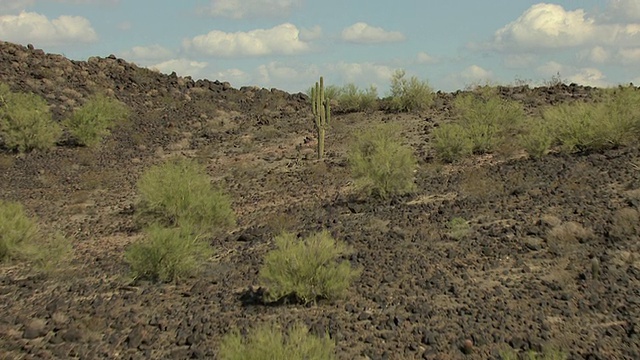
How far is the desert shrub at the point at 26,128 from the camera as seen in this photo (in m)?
23.2

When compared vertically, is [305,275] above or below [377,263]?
above

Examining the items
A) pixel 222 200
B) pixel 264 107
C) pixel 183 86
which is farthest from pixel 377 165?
pixel 183 86

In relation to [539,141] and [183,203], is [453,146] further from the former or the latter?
[183,203]

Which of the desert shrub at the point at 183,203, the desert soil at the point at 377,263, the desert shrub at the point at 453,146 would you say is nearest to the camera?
the desert soil at the point at 377,263

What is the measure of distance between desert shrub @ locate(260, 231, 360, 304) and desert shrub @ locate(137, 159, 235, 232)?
457 centimetres

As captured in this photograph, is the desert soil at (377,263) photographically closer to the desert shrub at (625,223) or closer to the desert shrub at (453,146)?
the desert shrub at (625,223)

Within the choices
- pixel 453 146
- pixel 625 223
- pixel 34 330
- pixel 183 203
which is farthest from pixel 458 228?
pixel 453 146

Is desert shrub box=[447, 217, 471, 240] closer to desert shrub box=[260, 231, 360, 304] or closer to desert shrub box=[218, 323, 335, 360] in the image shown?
desert shrub box=[260, 231, 360, 304]

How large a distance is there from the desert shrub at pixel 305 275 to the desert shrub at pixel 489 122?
34.1 feet

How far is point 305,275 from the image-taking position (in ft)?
31.3

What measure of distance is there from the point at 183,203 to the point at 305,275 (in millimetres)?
5885

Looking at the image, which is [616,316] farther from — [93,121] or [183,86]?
[183,86]

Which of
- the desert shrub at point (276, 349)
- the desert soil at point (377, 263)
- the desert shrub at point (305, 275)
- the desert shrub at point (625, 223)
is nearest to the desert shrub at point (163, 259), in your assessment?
the desert soil at point (377, 263)

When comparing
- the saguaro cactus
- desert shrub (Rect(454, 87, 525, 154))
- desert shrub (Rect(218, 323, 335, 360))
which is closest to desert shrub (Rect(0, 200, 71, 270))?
desert shrub (Rect(218, 323, 335, 360))
